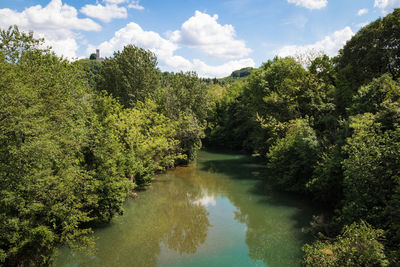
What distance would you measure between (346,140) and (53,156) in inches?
632

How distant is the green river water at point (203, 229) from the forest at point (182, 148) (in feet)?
4.07

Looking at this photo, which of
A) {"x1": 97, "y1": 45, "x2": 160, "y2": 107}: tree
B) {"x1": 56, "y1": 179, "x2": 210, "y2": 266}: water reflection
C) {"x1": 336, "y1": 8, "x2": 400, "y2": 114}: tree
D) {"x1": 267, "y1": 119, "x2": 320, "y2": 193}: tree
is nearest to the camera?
{"x1": 56, "y1": 179, "x2": 210, "y2": 266}: water reflection

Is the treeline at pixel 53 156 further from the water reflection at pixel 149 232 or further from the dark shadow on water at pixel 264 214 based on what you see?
the dark shadow on water at pixel 264 214

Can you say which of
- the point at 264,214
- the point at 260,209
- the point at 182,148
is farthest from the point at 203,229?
the point at 182,148

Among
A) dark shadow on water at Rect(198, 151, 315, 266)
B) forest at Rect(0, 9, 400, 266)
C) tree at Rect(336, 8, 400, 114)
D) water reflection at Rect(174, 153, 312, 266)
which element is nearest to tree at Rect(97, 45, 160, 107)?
forest at Rect(0, 9, 400, 266)

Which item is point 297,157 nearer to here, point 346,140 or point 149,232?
point 346,140

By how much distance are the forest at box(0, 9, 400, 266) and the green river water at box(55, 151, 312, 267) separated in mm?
1240

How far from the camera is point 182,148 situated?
3544cm

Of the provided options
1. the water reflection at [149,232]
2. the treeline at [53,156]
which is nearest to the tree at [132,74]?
the treeline at [53,156]

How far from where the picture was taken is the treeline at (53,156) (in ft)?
34.3

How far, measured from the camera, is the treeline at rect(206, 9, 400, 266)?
10.6 meters

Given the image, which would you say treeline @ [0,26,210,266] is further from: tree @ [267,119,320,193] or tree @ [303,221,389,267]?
tree @ [267,119,320,193]

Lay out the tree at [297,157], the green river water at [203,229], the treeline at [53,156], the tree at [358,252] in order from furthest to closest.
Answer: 1. the tree at [297,157]
2. the green river water at [203,229]
3. the treeline at [53,156]
4. the tree at [358,252]

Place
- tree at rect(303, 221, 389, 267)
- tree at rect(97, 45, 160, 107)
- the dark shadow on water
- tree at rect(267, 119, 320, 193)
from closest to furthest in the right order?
tree at rect(303, 221, 389, 267)
the dark shadow on water
tree at rect(267, 119, 320, 193)
tree at rect(97, 45, 160, 107)
